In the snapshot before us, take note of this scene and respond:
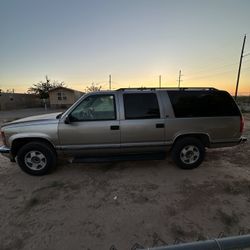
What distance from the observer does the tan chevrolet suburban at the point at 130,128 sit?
4152mm

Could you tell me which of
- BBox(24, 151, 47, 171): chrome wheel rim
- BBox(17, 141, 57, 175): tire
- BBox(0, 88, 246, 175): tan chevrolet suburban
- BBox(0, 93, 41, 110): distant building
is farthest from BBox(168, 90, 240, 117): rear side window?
BBox(0, 93, 41, 110): distant building

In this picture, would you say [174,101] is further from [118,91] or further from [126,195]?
[126,195]

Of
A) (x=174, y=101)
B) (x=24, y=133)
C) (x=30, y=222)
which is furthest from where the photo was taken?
(x=174, y=101)

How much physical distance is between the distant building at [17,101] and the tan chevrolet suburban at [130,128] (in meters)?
30.8

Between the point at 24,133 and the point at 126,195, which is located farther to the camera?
the point at 24,133

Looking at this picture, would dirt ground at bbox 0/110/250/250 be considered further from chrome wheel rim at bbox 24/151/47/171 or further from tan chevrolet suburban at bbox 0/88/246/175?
tan chevrolet suburban at bbox 0/88/246/175

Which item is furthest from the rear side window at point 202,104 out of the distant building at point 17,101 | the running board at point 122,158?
the distant building at point 17,101

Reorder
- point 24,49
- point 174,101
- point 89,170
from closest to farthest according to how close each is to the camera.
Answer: point 174,101
point 89,170
point 24,49

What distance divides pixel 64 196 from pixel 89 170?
1.19m

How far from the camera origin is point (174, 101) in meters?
4.38

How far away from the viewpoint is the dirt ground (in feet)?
8.15

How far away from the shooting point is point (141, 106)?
429 centimetres

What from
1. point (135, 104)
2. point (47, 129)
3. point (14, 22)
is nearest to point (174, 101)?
point (135, 104)

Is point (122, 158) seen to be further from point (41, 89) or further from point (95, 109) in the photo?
point (41, 89)
